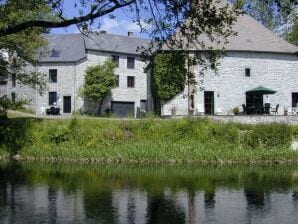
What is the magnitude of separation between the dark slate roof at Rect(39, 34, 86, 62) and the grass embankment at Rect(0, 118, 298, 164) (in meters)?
30.6

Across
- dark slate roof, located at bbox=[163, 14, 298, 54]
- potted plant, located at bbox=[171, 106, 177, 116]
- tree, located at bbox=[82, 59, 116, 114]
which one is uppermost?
dark slate roof, located at bbox=[163, 14, 298, 54]

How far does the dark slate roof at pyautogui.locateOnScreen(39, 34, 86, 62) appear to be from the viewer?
60.6 meters

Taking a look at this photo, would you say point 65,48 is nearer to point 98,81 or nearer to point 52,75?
point 52,75

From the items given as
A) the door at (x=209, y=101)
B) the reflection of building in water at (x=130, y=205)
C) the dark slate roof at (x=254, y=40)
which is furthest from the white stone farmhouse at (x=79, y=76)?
the reflection of building in water at (x=130, y=205)

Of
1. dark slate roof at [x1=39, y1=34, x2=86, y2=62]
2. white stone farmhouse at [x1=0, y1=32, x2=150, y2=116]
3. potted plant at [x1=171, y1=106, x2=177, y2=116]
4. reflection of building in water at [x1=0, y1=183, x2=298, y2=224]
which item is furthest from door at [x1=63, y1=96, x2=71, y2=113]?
reflection of building in water at [x1=0, y1=183, x2=298, y2=224]

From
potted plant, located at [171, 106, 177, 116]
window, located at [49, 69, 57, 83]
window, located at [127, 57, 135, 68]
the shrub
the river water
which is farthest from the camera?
window, located at [127, 57, 135, 68]

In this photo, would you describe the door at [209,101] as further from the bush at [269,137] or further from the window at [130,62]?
the window at [130,62]

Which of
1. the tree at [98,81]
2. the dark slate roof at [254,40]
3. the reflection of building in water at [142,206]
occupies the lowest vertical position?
the reflection of building in water at [142,206]

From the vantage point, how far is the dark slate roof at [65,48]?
6059 cm

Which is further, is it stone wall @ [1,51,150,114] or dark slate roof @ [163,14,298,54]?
stone wall @ [1,51,150,114]

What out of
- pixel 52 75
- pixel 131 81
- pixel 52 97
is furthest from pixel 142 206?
pixel 131 81

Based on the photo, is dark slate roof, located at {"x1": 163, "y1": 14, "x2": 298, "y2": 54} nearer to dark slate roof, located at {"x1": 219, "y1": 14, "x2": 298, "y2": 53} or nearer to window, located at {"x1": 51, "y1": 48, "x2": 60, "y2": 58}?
dark slate roof, located at {"x1": 219, "y1": 14, "x2": 298, "y2": 53}

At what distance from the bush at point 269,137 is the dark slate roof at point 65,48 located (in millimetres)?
35126

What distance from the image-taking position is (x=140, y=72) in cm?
6650
